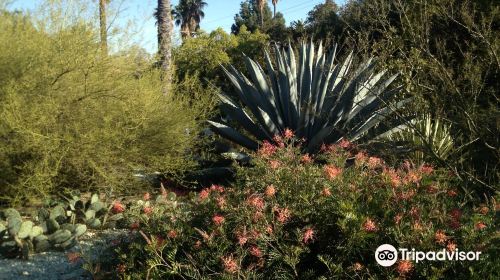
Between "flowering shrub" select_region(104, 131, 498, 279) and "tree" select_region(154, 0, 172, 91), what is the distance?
192 inches

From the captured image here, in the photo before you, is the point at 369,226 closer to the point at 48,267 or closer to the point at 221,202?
the point at 221,202

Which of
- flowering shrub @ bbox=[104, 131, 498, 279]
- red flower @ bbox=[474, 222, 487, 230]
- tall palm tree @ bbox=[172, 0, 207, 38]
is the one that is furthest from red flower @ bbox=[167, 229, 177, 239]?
tall palm tree @ bbox=[172, 0, 207, 38]

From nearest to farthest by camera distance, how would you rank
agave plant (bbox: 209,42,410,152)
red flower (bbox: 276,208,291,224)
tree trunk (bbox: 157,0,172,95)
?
1. red flower (bbox: 276,208,291,224)
2. agave plant (bbox: 209,42,410,152)
3. tree trunk (bbox: 157,0,172,95)

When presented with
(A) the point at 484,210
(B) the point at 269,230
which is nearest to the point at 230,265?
(B) the point at 269,230

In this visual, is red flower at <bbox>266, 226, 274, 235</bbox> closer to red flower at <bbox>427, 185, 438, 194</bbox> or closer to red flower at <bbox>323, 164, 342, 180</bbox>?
red flower at <bbox>323, 164, 342, 180</bbox>

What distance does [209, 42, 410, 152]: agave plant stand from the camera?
23.6ft

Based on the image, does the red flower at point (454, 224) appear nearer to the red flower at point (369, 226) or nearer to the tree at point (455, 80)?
the red flower at point (369, 226)

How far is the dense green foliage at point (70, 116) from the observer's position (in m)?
6.11

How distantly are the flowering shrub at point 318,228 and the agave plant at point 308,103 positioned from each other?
3.38 meters

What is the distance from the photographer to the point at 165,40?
9.74 m

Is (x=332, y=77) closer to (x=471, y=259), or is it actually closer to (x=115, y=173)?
(x=115, y=173)

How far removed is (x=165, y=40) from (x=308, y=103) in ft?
11.4

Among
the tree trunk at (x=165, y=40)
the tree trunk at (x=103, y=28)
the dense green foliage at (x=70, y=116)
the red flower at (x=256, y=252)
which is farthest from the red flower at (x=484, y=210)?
the tree trunk at (x=165, y=40)

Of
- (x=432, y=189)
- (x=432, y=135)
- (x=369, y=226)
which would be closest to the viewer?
(x=369, y=226)
